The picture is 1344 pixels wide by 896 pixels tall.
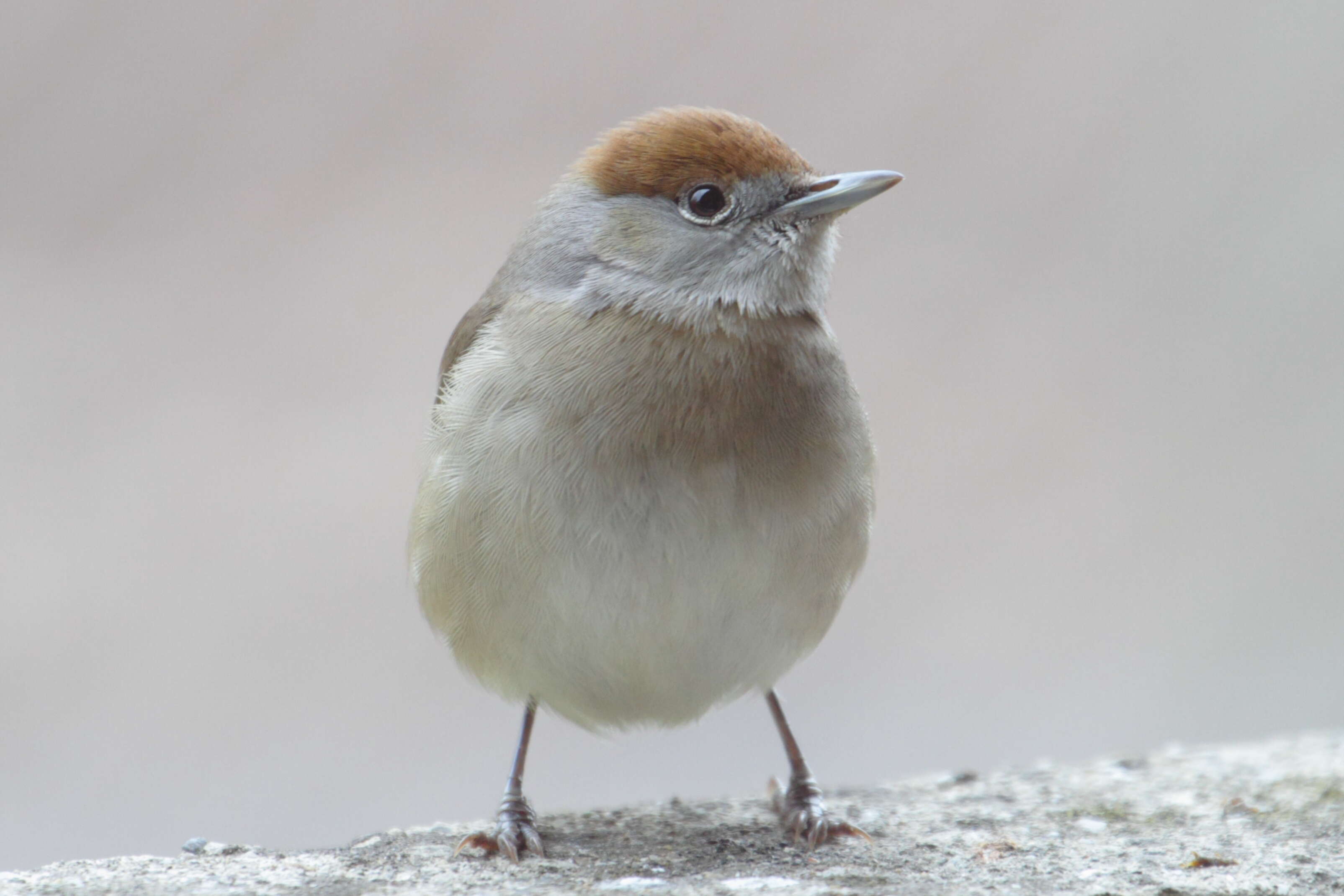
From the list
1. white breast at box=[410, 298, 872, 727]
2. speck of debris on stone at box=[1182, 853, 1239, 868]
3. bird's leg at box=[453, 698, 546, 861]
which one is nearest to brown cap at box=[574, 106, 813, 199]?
white breast at box=[410, 298, 872, 727]

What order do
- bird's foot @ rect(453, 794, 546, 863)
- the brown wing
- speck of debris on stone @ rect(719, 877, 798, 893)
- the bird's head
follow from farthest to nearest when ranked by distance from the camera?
the brown wing → the bird's head → bird's foot @ rect(453, 794, 546, 863) → speck of debris on stone @ rect(719, 877, 798, 893)

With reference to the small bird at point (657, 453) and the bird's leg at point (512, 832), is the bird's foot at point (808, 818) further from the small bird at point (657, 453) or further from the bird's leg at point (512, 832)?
the bird's leg at point (512, 832)

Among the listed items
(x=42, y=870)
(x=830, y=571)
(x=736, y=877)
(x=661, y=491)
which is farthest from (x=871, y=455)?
(x=42, y=870)

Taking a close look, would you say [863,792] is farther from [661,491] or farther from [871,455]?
[661,491]

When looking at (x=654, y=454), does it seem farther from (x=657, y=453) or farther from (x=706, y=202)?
(x=706, y=202)

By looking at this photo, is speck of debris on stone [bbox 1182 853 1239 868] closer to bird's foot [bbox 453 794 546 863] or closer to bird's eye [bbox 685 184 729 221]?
bird's foot [bbox 453 794 546 863]

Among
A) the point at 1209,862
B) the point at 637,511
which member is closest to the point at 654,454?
the point at 637,511

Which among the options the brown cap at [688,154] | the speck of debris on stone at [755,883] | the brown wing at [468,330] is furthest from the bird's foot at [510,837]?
the brown cap at [688,154]
